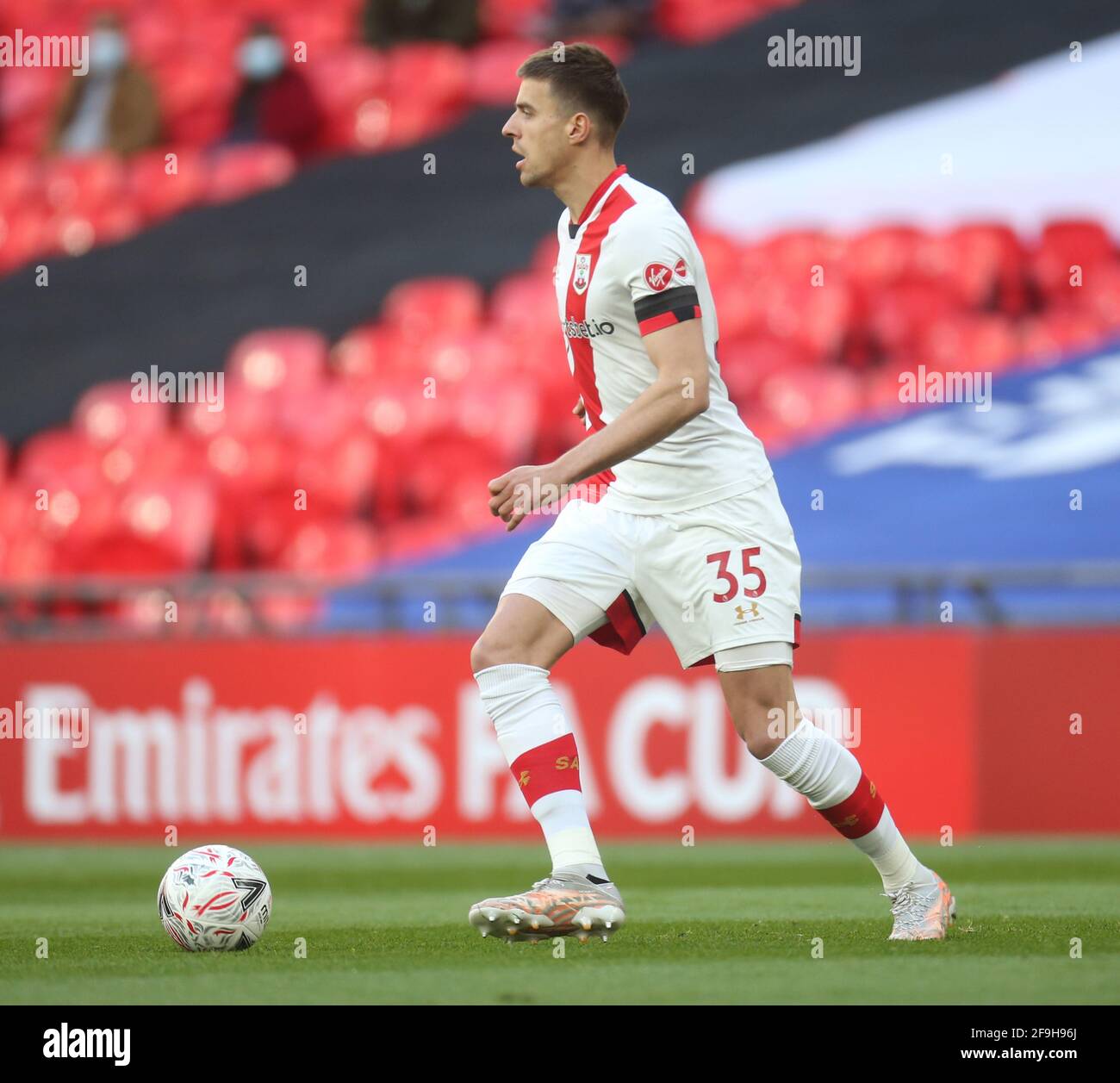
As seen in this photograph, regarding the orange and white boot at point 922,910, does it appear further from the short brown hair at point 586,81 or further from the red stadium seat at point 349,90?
the red stadium seat at point 349,90

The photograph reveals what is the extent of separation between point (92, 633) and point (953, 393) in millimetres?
5489

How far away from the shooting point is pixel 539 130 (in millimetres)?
4852

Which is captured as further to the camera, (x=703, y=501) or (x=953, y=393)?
(x=953, y=393)

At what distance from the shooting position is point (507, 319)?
43.0 ft

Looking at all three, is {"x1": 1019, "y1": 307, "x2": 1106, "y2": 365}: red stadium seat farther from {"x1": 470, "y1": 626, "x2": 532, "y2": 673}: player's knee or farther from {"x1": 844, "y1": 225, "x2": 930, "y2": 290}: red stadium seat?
{"x1": 470, "y1": 626, "x2": 532, "y2": 673}: player's knee

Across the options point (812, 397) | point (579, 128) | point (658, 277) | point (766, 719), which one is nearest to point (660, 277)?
point (658, 277)

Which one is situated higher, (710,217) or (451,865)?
(710,217)

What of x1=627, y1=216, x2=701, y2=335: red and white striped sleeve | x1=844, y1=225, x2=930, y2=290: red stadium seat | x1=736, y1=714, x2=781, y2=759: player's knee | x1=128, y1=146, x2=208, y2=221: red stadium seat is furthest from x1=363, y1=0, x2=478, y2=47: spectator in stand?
x1=736, y1=714, x2=781, y2=759: player's knee

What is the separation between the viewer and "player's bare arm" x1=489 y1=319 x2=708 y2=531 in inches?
176

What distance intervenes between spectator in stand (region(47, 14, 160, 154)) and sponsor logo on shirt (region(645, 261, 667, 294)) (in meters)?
11.3

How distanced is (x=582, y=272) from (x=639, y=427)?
0.53 metres

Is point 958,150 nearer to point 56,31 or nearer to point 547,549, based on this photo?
point 56,31

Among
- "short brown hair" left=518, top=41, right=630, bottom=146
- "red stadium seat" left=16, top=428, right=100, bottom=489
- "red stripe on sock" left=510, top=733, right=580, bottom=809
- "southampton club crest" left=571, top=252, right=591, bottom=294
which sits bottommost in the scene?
"red stripe on sock" left=510, top=733, right=580, bottom=809
